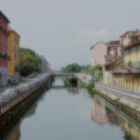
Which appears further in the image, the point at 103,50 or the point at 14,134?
the point at 103,50

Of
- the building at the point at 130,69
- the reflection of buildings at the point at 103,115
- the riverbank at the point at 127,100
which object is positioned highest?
the building at the point at 130,69

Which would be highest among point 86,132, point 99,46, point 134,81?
point 99,46

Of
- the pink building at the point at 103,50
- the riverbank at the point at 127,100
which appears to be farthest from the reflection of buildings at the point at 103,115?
the pink building at the point at 103,50

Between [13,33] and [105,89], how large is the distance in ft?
138

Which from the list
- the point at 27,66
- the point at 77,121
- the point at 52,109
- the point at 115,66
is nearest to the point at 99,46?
the point at 27,66

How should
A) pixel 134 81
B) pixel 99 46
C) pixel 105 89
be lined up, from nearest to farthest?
pixel 134 81, pixel 105 89, pixel 99 46

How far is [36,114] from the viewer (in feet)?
162

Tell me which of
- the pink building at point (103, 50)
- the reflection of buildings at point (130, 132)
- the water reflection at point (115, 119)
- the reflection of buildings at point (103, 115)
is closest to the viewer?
the reflection of buildings at point (130, 132)

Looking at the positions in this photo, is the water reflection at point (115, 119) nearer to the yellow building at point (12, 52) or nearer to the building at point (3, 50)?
the building at point (3, 50)

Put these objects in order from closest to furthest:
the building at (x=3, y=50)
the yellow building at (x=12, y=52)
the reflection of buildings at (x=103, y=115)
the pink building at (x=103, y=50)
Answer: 1. the reflection of buildings at (x=103, y=115)
2. the building at (x=3, y=50)
3. the yellow building at (x=12, y=52)
4. the pink building at (x=103, y=50)

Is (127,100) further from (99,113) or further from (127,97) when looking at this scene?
(99,113)

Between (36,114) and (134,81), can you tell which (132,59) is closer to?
Answer: (134,81)

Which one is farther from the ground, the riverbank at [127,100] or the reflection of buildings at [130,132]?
the riverbank at [127,100]

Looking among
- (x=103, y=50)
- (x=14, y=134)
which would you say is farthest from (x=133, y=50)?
(x=103, y=50)
